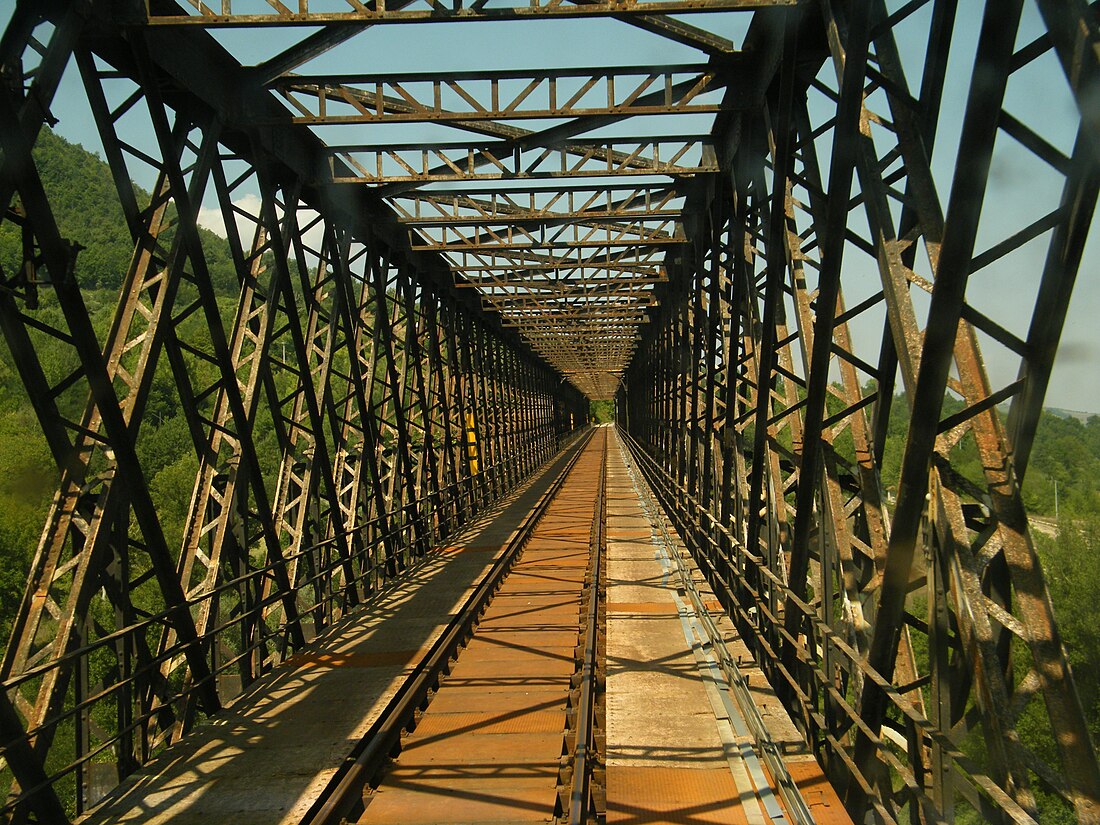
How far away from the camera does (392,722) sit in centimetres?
694

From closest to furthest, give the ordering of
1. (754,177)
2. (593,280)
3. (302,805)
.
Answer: (302,805) < (754,177) < (593,280)

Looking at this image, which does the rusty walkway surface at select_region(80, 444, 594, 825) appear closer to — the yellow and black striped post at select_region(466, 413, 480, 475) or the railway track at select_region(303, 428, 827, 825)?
the railway track at select_region(303, 428, 827, 825)

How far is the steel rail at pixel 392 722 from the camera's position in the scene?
5527 mm

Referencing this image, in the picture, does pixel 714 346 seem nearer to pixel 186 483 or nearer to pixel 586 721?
pixel 586 721

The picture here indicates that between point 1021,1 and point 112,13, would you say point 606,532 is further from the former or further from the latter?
point 1021,1

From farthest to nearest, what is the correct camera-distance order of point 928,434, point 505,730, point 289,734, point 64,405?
point 64,405 < point 505,730 < point 289,734 < point 928,434

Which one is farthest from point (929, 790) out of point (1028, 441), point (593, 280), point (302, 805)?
point (593, 280)

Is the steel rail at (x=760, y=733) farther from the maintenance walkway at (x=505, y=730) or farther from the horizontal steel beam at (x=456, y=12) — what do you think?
the horizontal steel beam at (x=456, y=12)

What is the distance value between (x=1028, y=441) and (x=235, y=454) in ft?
23.1

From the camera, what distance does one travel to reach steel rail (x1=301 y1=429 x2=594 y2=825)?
5.53m

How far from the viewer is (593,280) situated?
73.3ft

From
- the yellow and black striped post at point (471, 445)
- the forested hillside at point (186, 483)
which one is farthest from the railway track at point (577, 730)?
the yellow and black striped post at point (471, 445)

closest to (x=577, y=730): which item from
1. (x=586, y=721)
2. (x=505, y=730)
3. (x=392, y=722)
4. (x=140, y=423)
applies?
(x=586, y=721)

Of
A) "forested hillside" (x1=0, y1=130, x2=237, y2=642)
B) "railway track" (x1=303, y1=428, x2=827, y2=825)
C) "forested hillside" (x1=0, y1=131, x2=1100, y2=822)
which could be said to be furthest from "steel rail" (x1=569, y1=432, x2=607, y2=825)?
"forested hillside" (x1=0, y1=131, x2=1100, y2=822)
